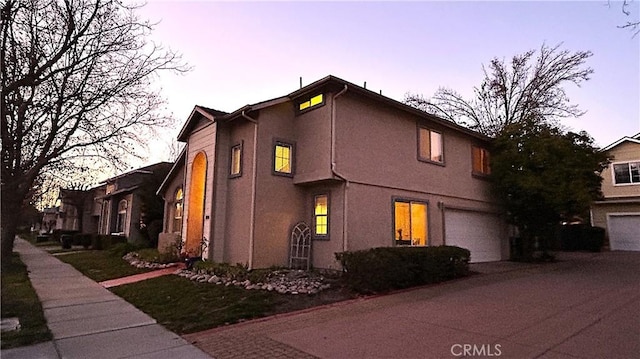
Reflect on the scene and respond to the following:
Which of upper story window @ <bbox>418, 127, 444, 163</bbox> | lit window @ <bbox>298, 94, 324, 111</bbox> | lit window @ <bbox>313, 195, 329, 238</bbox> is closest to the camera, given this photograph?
lit window @ <bbox>313, 195, 329, 238</bbox>

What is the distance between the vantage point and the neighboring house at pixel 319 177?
1145 cm

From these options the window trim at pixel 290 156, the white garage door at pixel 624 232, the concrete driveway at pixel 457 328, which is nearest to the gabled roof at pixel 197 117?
the window trim at pixel 290 156

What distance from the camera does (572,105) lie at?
23781mm

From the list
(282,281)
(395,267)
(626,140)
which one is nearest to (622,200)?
(626,140)

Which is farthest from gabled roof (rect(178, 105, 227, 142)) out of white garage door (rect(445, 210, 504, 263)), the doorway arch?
white garage door (rect(445, 210, 504, 263))

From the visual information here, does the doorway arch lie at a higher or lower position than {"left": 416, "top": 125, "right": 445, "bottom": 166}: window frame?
lower

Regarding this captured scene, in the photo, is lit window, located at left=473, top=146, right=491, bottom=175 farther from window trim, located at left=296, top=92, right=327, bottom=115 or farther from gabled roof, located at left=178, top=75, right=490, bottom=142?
window trim, located at left=296, top=92, right=327, bottom=115

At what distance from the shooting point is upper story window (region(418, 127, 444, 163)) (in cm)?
1396

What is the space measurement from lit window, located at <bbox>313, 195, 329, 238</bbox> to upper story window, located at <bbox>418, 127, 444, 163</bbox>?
166 inches

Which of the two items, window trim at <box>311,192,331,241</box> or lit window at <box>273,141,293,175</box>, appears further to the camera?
lit window at <box>273,141,293,175</box>

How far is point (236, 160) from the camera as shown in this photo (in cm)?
1309

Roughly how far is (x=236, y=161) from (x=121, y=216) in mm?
20525

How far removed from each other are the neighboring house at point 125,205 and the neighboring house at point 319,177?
12028mm

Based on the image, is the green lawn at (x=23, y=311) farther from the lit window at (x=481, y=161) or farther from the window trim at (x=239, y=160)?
the lit window at (x=481, y=161)
